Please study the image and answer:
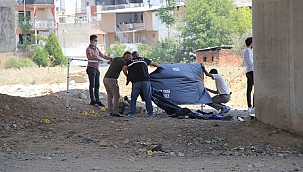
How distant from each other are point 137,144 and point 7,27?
15922mm

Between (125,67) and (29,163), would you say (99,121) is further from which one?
(29,163)

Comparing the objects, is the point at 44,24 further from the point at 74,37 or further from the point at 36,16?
the point at 74,37

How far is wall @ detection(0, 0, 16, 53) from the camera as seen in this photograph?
22.4 metres

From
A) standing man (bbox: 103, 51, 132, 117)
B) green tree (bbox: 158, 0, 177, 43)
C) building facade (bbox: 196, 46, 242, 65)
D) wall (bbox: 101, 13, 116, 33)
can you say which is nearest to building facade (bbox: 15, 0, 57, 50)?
wall (bbox: 101, 13, 116, 33)

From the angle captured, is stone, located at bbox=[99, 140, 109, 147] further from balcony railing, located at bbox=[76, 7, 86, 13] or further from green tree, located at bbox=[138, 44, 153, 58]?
balcony railing, located at bbox=[76, 7, 86, 13]

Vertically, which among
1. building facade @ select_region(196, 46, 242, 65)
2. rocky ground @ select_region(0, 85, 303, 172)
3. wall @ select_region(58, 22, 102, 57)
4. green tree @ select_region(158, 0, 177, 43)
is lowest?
rocky ground @ select_region(0, 85, 303, 172)

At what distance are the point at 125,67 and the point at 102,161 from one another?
4.81 metres

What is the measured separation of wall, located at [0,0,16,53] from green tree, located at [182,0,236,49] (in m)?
30.0

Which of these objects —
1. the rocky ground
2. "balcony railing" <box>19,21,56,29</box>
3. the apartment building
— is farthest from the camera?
"balcony railing" <box>19,21,56,29</box>

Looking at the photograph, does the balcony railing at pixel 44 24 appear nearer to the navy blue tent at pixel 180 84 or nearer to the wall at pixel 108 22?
the wall at pixel 108 22

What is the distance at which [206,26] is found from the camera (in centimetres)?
5347

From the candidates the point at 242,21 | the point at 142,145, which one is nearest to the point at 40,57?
the point at 242,21

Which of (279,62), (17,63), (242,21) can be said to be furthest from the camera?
(242,21)

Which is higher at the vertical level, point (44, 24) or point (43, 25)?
point (44, 24)
